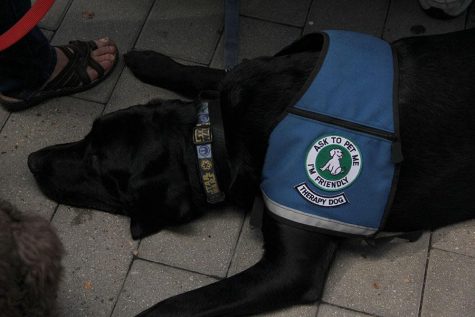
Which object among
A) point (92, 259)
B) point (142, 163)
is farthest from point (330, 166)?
point (92, 259)

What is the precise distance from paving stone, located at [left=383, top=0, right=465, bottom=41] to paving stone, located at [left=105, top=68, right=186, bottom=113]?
1083 millimetres

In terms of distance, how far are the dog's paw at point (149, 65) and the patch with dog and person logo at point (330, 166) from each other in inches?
39.5

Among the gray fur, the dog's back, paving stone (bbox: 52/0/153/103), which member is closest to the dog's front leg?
the dog's back

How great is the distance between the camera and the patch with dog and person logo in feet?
7.73

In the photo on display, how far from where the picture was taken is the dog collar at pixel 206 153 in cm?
244

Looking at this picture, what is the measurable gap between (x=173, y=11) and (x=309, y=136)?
1387 mm

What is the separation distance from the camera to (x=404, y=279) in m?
2.67

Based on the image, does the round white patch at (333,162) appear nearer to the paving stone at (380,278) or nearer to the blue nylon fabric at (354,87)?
the blue nylon fabric at (354,87)

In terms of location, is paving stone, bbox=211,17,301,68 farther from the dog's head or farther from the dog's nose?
the dog's nose

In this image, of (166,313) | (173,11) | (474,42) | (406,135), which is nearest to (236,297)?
(166,313)

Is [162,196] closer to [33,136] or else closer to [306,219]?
Result: [306,219]

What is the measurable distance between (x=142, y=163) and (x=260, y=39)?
1.15 m

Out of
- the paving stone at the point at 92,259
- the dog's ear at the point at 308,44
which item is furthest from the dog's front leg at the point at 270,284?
the dog's ear at the point at 308,44

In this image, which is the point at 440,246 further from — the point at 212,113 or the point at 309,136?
the point at 212,113
